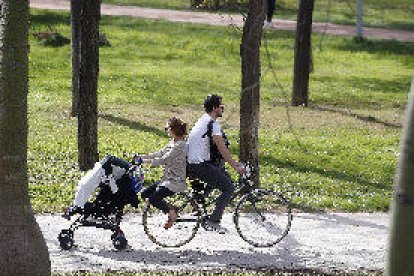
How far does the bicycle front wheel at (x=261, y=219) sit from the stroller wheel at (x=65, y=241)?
79.2 inches

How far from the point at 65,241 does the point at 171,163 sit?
1599 mm

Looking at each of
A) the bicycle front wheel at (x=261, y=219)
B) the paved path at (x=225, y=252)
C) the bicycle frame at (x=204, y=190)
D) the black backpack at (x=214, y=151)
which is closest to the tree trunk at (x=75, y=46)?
the paved path at (x=225, y=252)

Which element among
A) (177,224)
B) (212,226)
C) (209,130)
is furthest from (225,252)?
(209,130)

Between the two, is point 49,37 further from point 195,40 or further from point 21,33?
point 21,33

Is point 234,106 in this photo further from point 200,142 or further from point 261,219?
point 200,142

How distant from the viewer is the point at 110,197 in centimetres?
1209

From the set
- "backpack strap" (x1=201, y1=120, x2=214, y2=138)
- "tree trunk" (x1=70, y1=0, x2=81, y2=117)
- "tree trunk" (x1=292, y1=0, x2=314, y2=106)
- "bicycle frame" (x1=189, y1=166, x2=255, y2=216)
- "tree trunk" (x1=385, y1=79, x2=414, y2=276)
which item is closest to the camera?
"tree trunk" (x1=385, y1=79, x2=414, y2=276)

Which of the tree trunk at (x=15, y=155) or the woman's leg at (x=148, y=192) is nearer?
the tree trunk at (x=15, y=155)

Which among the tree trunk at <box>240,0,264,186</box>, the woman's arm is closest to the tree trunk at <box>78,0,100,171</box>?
the tree trunk at <box>240,0,264,186</box>

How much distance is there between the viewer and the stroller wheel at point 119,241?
40.1 feet

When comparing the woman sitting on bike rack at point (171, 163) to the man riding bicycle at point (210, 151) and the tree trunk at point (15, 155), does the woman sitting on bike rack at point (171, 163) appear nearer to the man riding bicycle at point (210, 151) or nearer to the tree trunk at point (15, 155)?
the man riding bicycle at point (210, 151)

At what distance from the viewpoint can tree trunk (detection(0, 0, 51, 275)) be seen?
34.2 feet

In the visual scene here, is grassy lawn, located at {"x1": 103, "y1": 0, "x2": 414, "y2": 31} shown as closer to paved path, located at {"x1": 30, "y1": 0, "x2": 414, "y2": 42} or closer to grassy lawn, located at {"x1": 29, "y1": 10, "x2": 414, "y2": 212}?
paved path, located at {"x1": 30, "y1": 0, "x2": 414, "y2": 42}

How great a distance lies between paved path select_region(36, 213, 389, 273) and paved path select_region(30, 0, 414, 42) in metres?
27.5
